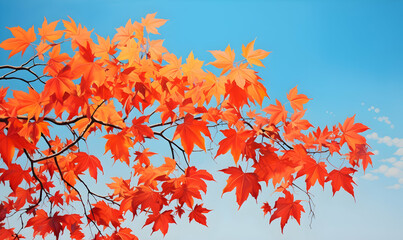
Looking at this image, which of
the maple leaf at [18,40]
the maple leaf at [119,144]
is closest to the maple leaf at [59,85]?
the maple leaf at [119,144]

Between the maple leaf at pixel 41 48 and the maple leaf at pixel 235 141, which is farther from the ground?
the maple leaf at pixel 41 48

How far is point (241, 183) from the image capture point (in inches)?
84.9

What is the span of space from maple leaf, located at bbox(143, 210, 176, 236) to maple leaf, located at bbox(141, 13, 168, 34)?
155cm

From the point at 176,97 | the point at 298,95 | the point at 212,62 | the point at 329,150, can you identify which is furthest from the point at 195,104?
the point at 329,150

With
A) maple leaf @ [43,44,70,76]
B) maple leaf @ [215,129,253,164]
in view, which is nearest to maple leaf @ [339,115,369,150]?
maple leaf @ [215,129,253,164]

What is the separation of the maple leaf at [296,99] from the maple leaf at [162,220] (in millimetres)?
1336

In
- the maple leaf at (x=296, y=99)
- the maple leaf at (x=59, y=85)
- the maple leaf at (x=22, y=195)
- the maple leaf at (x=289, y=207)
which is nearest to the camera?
the maple leaf at (x=59, y=85)

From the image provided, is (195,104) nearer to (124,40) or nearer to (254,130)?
(254,130)

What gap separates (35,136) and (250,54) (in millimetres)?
1647

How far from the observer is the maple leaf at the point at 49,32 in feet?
9.21

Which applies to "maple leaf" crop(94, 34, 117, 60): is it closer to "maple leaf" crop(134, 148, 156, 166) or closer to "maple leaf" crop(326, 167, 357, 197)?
"maple leaf" crop(134, 148, 156, 166)

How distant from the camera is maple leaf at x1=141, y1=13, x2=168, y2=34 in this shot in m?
2.87

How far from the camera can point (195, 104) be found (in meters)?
2.52

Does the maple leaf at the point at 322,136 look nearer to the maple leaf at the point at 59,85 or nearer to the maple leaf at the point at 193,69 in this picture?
the maple leaf at the point at 193,69
